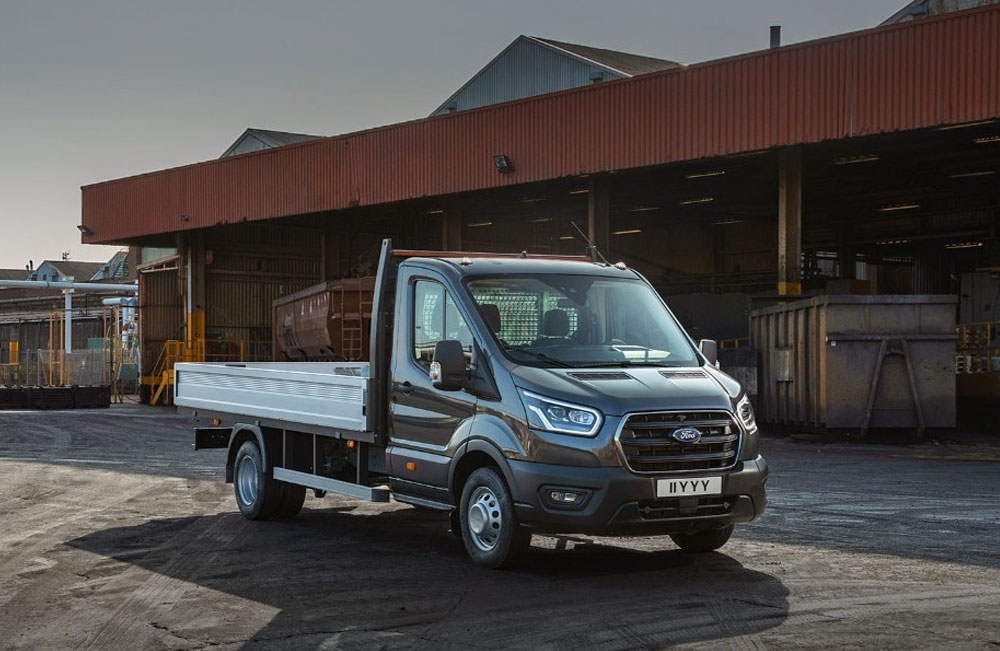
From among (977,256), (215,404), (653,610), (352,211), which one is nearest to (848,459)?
(215,404)

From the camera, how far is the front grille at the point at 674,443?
7.90 m

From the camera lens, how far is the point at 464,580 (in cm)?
822

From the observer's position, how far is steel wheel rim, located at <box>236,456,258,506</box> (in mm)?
11469

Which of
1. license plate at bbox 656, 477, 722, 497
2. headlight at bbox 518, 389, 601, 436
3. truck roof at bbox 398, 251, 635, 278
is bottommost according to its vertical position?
license plate at bbox 656, 477, 722, 497

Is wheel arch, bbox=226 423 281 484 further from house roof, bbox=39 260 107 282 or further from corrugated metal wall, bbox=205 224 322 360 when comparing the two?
house roof, bbox=39 260 107 282

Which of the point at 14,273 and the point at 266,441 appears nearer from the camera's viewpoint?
the point at 266,441

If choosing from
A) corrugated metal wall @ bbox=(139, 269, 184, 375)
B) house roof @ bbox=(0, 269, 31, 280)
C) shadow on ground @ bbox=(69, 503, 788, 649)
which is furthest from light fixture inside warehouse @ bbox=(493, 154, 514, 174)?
house roof @ bbox=(0, 269, 31, 280)

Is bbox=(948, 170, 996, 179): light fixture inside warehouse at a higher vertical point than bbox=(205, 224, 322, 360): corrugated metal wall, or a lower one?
higher

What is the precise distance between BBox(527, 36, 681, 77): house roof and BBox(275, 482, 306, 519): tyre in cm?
3807

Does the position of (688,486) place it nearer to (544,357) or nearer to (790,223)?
(544,357)

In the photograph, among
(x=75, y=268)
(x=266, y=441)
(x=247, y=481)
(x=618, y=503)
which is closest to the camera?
(x=618, y=503)

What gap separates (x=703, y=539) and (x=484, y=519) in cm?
180

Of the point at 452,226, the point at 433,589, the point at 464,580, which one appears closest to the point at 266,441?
the point at 464,580

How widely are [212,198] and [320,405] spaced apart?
29265 mm
